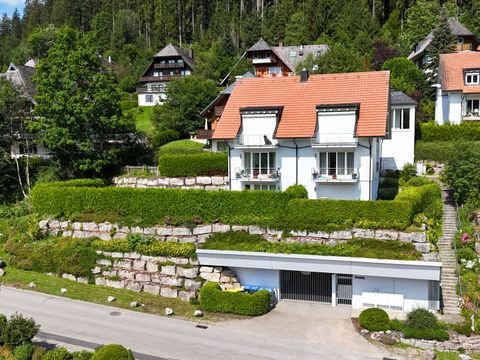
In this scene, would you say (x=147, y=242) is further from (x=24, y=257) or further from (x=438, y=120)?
(x=438, y=120)

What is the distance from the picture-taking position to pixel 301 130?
105 ft

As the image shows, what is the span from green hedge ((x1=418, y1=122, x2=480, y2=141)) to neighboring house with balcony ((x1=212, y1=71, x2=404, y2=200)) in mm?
11656

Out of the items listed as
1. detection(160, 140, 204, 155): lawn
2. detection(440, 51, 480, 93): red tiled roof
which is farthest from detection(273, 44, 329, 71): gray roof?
detection(160, 140, 204, 155): lawn

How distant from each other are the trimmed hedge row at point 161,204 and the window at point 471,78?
2775 centimetres

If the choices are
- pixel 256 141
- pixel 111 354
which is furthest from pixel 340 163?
pixel 111 354

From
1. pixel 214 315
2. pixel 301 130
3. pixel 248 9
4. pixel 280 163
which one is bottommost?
pixel 214 315

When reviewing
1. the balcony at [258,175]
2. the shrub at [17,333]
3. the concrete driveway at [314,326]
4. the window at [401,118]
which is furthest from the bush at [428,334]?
the window at [401,118]

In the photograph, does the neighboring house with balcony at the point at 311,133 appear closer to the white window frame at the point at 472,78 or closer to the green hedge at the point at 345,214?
the green hedge at the point at 345,214

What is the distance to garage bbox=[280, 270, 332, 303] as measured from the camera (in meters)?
27.7

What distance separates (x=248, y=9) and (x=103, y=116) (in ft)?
266

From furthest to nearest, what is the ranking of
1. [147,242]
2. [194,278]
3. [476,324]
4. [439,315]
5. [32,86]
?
[32,86] < [147,242] < [194,278] < [439,315] < [476,324]

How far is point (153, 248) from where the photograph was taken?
30266mm

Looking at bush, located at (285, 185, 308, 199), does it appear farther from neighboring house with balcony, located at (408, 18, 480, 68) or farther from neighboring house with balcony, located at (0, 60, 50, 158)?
neighboring house with balcony, located at (408, 18, 480, 68)

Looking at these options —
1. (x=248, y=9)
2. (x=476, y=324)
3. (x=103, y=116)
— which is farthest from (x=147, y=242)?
(x=248, y=9)
